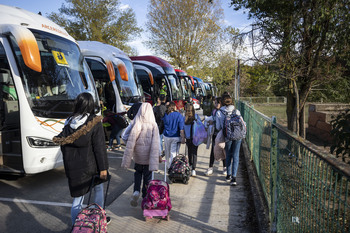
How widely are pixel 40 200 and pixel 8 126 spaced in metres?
1.82

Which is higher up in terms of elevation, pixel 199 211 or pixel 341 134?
pixel 341 134

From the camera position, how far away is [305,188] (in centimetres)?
247

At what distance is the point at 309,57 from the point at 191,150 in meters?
3.78

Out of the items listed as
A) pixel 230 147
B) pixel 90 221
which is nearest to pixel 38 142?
pixel 90 221

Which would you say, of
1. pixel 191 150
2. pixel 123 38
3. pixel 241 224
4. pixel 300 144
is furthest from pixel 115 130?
pixel 123 38

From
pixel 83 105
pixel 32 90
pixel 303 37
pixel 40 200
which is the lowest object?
pixel 40 200

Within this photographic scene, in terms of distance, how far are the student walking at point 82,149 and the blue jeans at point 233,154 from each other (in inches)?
122

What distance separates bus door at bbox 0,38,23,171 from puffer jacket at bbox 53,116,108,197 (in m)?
2.61

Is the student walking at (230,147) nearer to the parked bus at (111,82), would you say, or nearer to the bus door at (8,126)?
the bus door at (8,126)

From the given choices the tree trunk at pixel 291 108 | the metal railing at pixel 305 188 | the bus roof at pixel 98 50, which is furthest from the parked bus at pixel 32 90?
the tree trunk at pixel 291 108

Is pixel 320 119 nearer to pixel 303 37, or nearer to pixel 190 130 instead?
pixel 303 37

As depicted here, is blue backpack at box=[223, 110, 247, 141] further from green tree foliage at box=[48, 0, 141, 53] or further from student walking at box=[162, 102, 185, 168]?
green tree foliage at box=[48, 0, 141, 53]

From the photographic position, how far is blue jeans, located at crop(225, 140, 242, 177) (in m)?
5.91

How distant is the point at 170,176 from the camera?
19.5 ft
